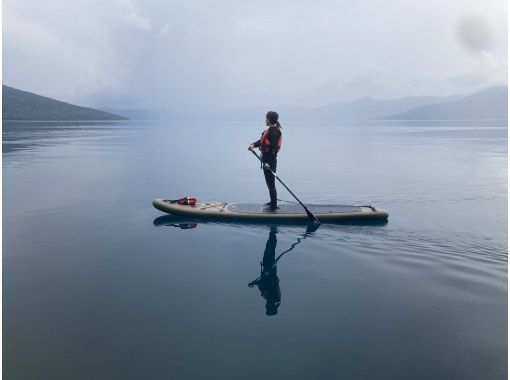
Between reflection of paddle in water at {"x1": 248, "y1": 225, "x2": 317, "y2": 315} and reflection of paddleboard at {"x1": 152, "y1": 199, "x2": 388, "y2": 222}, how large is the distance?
139cm

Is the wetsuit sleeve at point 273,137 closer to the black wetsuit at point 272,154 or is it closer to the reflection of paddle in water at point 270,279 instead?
the black wetsuit at point 272,154

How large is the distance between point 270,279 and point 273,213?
4.66m

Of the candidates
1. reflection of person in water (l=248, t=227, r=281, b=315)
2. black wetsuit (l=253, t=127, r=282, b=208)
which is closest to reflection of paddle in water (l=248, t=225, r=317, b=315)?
reflection of person in water (l=248, t=227, r=281, b=315)

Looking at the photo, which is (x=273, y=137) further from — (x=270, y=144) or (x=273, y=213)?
(x=273, y=213)

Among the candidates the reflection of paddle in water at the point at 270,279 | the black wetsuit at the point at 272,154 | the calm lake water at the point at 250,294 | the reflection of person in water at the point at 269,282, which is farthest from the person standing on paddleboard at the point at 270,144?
the reflection of person in water at the point at 269,282

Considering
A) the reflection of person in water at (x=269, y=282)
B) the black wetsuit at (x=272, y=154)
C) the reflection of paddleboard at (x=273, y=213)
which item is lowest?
the reflection of person in water at (x=269, y=282)

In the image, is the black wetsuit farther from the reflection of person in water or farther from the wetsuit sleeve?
the reflection of person in water

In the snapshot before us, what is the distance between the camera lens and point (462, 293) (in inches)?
362

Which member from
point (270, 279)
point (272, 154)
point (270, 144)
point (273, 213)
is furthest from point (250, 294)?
point (272, 154)

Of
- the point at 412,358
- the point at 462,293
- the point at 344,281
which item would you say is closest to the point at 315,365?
the point at 412,358

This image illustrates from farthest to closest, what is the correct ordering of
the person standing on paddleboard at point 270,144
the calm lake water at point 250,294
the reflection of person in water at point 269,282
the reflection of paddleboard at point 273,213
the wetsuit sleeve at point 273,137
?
the reflection of paddleboard at point 273,213 < the wetsuit sleeve at point 273,137 < the person standing on paddleboard at point 270,144 < the reflection of person in water at point 269,282 < the calm lake water at point 250,294

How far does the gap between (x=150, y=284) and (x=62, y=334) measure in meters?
2.57

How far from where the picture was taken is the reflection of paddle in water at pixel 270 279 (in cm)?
901

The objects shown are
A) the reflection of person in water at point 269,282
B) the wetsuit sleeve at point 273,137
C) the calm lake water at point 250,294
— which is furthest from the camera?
the wetsuit sleeve at point 273,137
